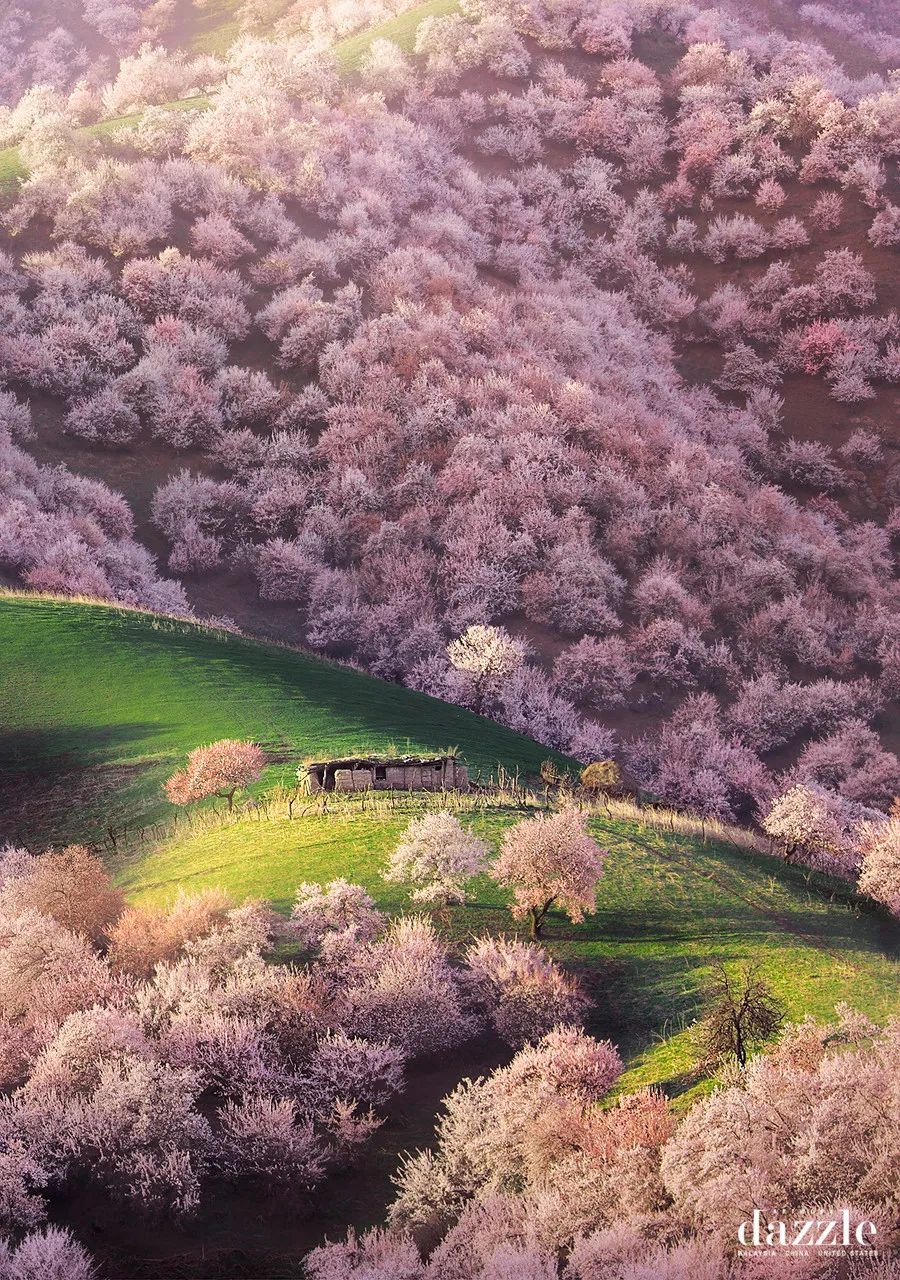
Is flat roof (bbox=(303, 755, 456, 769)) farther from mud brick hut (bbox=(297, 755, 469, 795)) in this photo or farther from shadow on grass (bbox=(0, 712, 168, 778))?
shadow on grass (bbox=(0, 712, 168, 778))

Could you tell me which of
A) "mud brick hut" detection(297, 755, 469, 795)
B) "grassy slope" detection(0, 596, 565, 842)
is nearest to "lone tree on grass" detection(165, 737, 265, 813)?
"grassy slope" detection(0, 596, 565, 842)

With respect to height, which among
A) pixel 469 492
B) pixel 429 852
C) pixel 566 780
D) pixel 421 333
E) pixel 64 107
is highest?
pixel 64 107

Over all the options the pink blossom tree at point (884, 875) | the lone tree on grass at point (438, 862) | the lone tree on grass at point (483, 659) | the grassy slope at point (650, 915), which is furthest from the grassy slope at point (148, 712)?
the pink blossom tree at point (884, 875)

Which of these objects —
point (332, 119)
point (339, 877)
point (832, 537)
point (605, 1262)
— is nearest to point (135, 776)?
point (339, 877)

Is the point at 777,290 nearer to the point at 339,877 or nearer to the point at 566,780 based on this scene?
the point at 566,780

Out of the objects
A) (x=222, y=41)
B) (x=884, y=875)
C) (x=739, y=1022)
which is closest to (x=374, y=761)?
(x=884, y=875)

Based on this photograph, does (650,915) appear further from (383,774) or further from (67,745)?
(67,745)
